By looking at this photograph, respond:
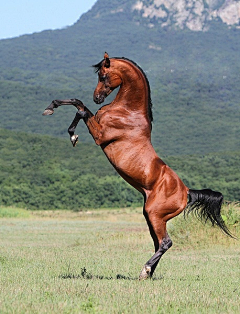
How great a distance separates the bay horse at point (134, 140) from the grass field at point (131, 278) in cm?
85

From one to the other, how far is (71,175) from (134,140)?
49.8 meters

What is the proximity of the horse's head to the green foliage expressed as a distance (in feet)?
133

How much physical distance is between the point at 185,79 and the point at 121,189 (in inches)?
5347

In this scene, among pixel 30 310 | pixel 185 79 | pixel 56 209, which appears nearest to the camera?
pixel 30 310

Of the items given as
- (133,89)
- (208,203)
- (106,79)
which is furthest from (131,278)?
(106,79)

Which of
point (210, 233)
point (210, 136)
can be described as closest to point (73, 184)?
point (210, 233)

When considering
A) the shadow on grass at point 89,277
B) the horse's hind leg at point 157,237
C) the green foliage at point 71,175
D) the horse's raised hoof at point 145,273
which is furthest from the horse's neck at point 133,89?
the green foliage at point 71,175

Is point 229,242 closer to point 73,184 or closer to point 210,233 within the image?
point 210,233

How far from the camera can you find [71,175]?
58875 mm

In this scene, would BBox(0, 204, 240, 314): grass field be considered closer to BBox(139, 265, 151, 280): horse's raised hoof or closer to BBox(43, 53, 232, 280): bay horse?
BBox(139, 265, 151, 280): horse's raised hoof

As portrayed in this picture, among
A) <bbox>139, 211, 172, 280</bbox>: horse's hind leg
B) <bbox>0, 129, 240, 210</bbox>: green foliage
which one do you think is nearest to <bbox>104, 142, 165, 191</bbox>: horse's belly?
<bbox>139, 211, 172, 280</bbox>: horse's hind leg

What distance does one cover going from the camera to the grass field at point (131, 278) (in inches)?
265

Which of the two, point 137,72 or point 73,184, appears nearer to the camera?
point 137,72

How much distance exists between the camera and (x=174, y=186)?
9.48 m
